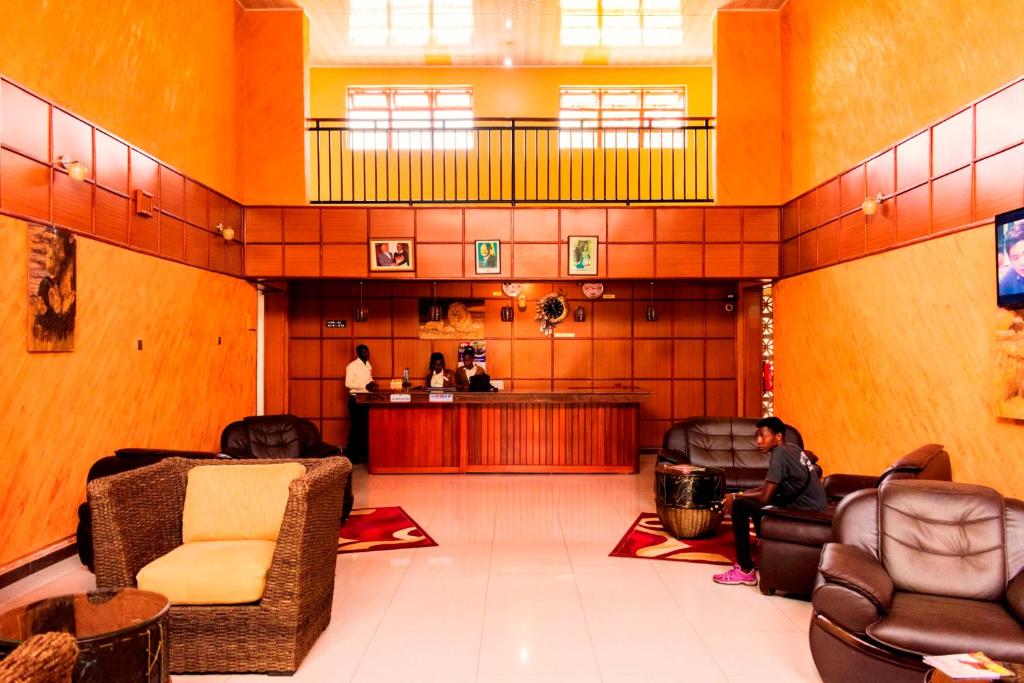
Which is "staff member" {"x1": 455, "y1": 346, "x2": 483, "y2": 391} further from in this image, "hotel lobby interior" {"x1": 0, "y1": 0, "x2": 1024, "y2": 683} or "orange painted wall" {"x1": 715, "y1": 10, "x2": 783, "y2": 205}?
"orange painted wall" {"x1": 715, "y1": 10, "x2": 783, "y2": 205}

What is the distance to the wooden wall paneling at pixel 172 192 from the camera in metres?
6.74

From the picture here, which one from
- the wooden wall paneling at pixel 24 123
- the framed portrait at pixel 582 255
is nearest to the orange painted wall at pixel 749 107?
the framed portrait at pixel 582 255

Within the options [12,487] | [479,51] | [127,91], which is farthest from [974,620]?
[479,51]

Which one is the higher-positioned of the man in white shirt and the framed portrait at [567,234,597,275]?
the framed portrait at [567,234,597,275]

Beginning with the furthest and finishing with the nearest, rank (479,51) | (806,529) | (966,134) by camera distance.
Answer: (479,51), (966,134), (806,529)

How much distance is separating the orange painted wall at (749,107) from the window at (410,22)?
11.1 ft

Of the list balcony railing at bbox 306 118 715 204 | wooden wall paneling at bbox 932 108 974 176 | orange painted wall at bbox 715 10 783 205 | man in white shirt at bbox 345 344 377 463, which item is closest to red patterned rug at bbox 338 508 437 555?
man in white shirt at bbox 345 344 377 463

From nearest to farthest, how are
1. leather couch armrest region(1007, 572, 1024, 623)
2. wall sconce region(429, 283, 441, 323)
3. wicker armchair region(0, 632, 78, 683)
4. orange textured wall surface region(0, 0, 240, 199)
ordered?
wicker armchair region(0, 632, 78, 683) → leather couch armrest region(1007, 572, 1024, 623) → orange textured wall surface region(0, 0, 240, 199) → wall sconce region(429, 283, 441, 323)

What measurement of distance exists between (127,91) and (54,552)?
3.79m

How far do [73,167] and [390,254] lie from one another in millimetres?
4074

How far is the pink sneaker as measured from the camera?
465 cm

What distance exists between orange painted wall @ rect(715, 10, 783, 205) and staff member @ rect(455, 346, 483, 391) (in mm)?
3855

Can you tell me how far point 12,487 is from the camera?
185 inches

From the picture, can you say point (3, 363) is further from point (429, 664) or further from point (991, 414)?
point (991, 414)
